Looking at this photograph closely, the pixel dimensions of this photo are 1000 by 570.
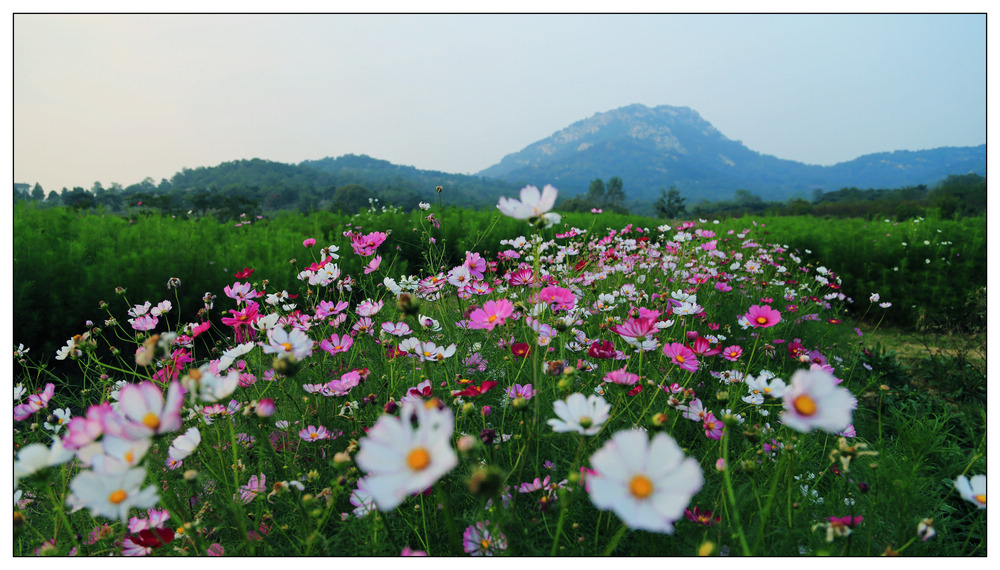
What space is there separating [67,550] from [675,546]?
4.08ft

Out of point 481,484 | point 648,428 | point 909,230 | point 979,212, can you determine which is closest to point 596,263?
point 648,428

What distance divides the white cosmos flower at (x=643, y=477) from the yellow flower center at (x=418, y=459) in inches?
6.6

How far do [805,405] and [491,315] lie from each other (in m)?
0.64

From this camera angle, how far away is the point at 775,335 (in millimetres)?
2312

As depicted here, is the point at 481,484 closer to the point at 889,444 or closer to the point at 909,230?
the point at 889,444

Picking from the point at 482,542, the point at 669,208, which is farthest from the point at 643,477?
the point at 669,208

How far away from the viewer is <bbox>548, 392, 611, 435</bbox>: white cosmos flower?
644 mm

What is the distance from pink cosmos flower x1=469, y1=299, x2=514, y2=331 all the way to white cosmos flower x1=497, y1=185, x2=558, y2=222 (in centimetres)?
25

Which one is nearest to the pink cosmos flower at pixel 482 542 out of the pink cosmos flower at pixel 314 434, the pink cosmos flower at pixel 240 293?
the pink cosmos flower at pixel 314 434

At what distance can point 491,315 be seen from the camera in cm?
104

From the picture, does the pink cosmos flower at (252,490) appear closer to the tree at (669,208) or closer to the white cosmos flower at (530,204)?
the white cosmos flower at (530,204)

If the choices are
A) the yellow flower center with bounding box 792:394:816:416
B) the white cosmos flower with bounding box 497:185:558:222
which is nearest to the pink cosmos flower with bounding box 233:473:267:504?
the white cosmos flower with bounding box 497:185:558:222

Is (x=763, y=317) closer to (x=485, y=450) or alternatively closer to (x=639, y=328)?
(x=639, y=328)

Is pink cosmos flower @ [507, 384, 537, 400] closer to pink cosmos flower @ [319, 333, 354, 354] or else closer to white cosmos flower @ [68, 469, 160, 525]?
pink cosmos flower @ [319, 333, 354, 354]
